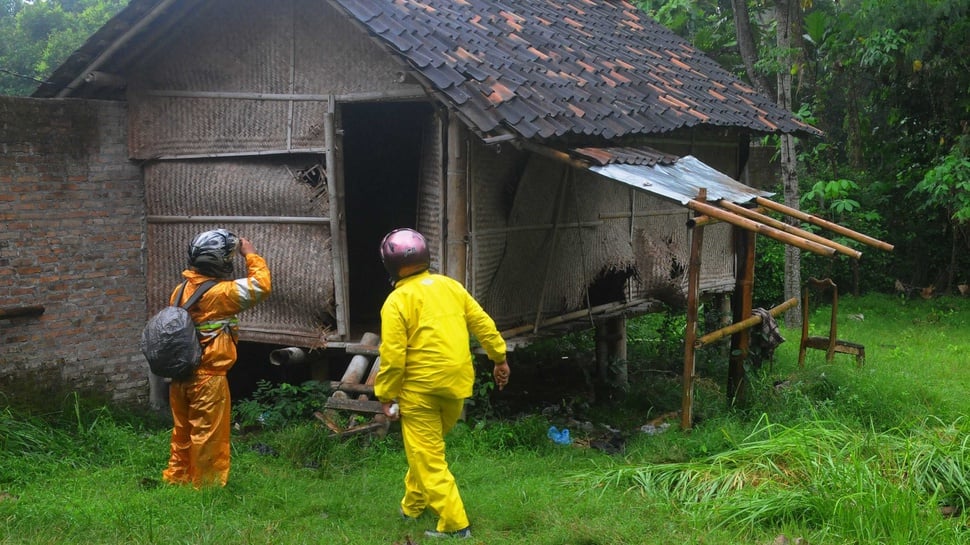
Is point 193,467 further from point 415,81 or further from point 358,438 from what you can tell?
point 415,81

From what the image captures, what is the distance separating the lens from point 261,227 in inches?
325

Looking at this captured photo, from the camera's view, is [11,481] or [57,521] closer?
[57,521]

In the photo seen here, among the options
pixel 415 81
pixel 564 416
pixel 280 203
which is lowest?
pixel 564 416

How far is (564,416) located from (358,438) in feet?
7.41

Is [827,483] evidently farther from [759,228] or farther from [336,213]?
[336,213]

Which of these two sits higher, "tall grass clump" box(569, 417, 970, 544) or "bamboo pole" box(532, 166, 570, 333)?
"bamboo pole" box(532, 166, 570, 333)

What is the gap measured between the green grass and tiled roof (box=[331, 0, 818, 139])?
8.15ft

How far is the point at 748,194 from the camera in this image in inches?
304

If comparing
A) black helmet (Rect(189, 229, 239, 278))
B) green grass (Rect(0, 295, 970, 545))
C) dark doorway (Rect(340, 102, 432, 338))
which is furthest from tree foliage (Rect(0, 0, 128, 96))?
black helmet (Rect(189, 229, 239, 278))

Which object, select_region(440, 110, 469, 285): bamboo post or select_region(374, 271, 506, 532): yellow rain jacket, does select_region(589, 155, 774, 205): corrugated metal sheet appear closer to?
select_region(440, 110, 469, 285): bamboo post

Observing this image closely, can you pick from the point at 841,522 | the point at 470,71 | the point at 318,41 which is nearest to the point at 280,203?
the point at 318,41

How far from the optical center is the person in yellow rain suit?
17.2 ft

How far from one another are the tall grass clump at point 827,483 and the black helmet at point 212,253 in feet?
9.23

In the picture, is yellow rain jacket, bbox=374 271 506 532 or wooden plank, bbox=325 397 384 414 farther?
wooden plank, bbox=325 397 384 414
